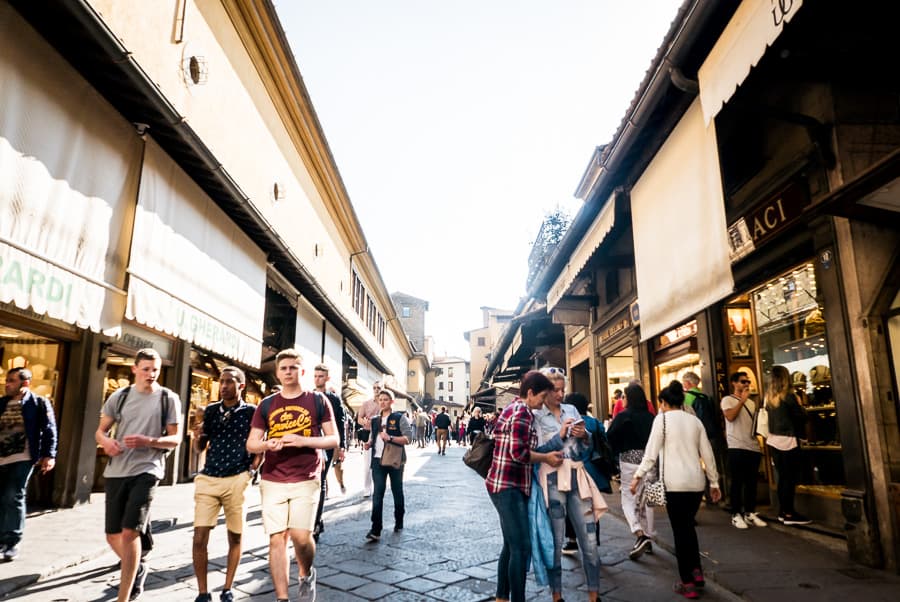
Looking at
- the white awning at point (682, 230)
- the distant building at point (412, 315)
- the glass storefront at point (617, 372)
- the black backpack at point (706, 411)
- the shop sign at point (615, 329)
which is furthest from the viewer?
the distant building at point (412, 315)

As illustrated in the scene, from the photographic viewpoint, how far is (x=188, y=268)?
7.09m

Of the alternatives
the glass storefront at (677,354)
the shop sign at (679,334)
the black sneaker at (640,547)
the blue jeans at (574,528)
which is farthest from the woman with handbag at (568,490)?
the shop sign at (679,334)

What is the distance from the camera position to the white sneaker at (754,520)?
661cm

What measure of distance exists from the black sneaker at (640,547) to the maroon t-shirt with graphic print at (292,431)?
3.39 meters

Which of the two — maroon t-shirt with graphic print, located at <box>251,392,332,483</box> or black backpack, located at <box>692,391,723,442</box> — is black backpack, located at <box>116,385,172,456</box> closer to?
maroon t-shirt with graphic print, located at <box>251,392,332,483</box>

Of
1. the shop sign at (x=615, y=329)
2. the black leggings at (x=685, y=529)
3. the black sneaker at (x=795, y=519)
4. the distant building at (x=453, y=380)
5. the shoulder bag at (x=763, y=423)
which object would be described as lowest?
the black sneaker at (x=795, y=519)

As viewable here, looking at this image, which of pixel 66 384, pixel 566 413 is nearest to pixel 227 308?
pixel 66 384

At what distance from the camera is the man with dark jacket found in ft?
18.0

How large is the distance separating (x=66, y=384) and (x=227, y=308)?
251 cm

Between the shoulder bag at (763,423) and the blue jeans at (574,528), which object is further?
the shoulder bag at (763,423)

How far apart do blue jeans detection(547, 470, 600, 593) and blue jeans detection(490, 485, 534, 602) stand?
312mm

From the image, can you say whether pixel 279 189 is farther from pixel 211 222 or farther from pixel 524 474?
pixel 524 474

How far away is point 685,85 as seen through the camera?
17.0ft

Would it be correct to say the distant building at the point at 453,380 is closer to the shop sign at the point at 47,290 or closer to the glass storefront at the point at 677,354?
the glass storefront at the point at 677,354
